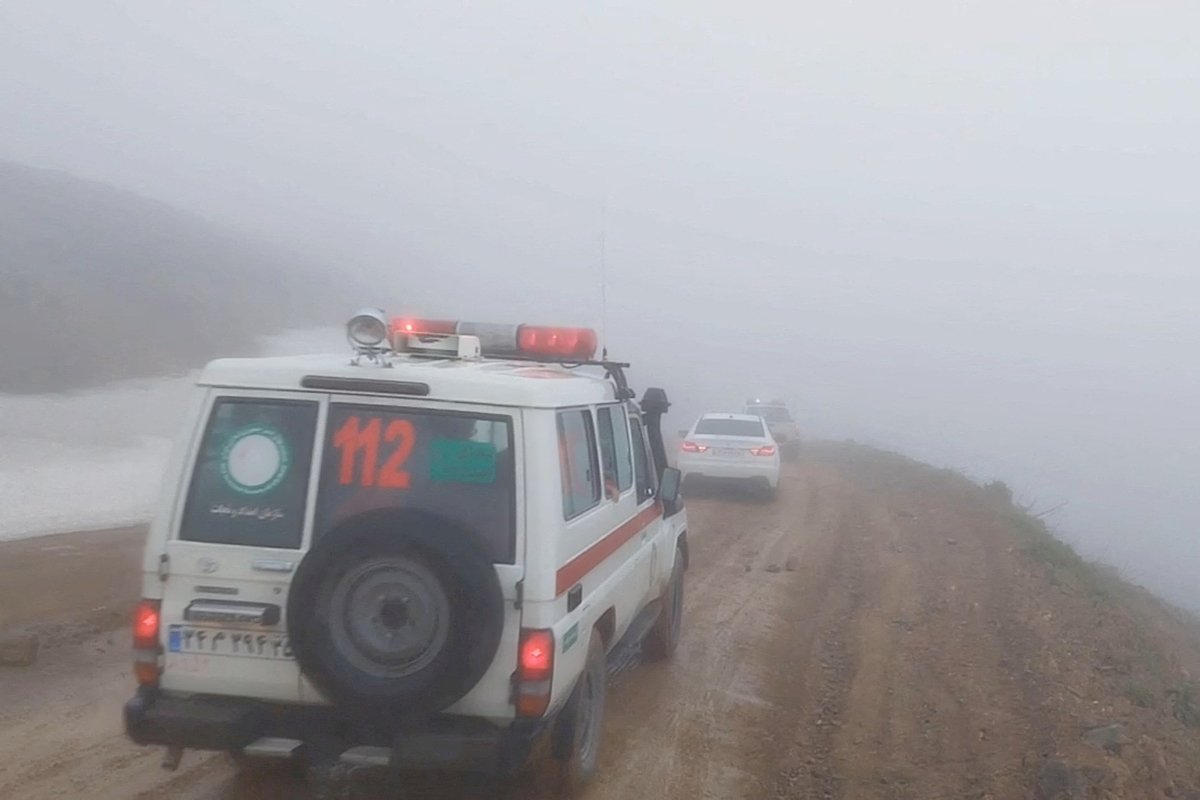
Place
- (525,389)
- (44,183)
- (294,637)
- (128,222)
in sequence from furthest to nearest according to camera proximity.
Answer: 1. (44,183)
2. (128,222)
3. (525,389)
4. (294,637)

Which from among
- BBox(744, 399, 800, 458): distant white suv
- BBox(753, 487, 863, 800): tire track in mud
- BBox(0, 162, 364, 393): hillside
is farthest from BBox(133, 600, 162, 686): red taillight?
BBox(744, 399, 800, 458): distant white suv

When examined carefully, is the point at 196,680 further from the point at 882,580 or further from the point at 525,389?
the point at 882,580

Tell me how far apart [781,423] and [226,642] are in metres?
25.8

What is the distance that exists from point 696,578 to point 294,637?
783cm

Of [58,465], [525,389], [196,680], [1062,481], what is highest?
[525,389]

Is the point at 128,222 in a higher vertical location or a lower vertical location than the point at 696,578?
higher

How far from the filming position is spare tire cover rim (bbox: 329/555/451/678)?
4.38 m

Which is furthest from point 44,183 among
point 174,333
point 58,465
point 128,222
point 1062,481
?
point 1062,481

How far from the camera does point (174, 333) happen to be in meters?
32.8

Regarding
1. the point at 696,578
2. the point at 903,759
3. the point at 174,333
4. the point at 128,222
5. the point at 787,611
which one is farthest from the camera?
the point at 128,222

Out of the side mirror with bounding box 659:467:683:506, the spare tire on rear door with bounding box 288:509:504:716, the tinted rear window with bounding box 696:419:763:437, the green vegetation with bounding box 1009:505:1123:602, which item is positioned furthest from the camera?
the tinted rear window with bounding box 696:419:763:437

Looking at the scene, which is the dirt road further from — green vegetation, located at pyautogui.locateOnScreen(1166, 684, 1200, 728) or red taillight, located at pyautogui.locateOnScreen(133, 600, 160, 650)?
red taillight, located at pyautogui.locateOnScreen(133, 600, 160, 650)

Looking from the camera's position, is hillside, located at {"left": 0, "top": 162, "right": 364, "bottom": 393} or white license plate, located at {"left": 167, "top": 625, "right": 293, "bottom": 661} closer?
Result: white license plate, located at {"left": 167, "top": 625, "right": 293, "bottom": 661}

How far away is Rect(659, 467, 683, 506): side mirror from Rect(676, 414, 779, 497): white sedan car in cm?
1097
